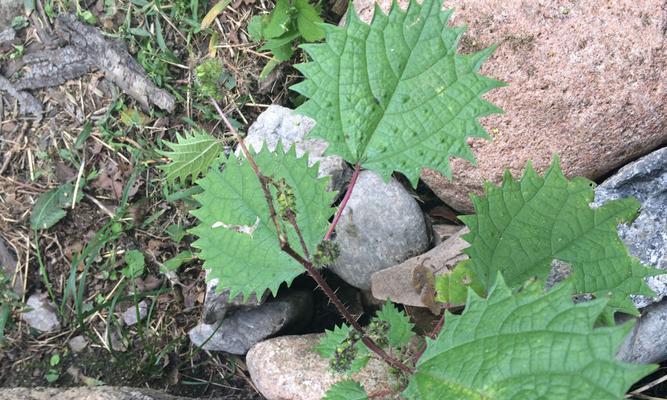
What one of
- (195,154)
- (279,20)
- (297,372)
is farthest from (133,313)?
(279,20)

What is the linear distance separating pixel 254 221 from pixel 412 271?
2.54 feet

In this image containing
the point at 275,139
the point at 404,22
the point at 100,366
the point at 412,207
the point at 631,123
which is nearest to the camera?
the point at 404,22

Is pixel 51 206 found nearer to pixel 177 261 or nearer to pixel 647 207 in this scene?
pixel 177 261

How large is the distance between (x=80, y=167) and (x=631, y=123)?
267 cm

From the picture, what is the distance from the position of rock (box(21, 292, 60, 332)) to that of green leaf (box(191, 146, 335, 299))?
1571mm

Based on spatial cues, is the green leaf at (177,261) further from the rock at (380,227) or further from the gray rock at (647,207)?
the gray rock at (647,207)

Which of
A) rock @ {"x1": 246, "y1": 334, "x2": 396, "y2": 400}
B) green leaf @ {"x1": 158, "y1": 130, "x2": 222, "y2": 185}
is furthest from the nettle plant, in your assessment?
rock @ {"x1": 246, "y1": 334, "x2": 396, "y2": 400}

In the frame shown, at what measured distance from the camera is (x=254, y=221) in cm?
217

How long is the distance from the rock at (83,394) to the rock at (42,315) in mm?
687

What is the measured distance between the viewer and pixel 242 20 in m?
3.35

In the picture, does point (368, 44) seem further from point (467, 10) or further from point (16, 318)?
point (16, 318)

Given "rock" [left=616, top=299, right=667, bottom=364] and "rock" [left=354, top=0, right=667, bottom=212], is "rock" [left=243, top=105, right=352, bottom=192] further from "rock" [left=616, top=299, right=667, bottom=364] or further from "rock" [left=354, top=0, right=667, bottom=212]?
"rock" [left=616, top=299, right=667, bottom=364]

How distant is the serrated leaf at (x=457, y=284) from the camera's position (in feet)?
7.38

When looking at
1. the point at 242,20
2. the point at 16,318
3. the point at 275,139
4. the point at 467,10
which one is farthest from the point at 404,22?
the point at 16,318
